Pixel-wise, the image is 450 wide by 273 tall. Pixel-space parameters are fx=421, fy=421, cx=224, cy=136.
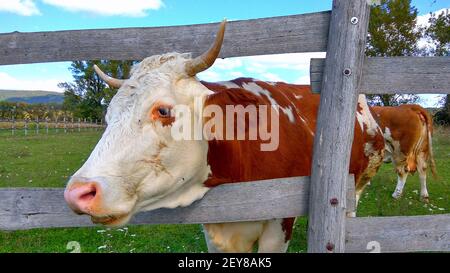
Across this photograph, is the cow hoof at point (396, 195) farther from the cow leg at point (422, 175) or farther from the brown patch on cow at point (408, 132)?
the brown patch on cow at point (408, 132)

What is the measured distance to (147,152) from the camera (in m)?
2.53

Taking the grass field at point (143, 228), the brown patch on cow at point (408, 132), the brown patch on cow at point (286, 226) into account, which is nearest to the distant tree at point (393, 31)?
the grass field at point (143, 228)

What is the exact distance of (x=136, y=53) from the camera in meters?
2.89

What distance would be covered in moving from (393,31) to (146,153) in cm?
2719

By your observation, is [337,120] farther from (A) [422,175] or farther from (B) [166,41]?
(A) [422,175]

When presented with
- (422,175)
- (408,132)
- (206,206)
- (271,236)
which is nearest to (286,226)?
(271,236)

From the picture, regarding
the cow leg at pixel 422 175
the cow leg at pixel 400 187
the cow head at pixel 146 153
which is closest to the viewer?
the cow head at pixel 146 153

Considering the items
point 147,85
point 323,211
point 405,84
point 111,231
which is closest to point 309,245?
point 323,211

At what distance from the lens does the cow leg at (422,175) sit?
902cm

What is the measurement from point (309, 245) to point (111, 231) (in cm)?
429

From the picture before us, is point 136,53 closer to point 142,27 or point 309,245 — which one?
point 142,27
